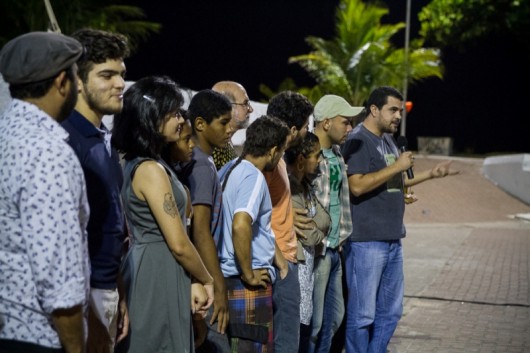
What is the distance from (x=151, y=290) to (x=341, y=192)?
2.54 metres

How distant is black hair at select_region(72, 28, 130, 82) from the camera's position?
3205 millimetres

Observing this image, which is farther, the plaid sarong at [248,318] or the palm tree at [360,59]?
the palm tree at [360,59]

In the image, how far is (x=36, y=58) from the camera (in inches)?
98.1

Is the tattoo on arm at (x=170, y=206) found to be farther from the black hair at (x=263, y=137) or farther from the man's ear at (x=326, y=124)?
the man's ear at (x=326, y=124)

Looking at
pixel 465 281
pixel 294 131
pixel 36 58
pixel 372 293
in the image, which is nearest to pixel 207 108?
pixel 294 131

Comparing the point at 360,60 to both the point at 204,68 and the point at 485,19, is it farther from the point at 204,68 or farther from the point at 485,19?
the point at 204,68

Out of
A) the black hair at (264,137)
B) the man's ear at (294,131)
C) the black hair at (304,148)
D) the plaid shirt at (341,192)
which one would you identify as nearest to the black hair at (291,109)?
the man's ear at (294,131)

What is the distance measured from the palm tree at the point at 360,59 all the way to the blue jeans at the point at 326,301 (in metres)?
25.2

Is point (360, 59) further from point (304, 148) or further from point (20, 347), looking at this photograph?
point (20, 347)

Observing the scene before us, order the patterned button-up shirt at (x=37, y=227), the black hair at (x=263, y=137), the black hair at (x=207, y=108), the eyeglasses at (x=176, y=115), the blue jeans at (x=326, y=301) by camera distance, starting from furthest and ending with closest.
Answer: the blue jeans at (x=326, y=301)
the black hair at (x=263, y=137)
the black hair at (x=207, y=108)
the eyeglasses at (x=176, y=115)
the patterned button-up shirt at (x=37, y=227)

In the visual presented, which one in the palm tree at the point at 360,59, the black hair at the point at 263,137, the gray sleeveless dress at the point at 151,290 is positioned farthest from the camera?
the palm tree at the point at 360,59

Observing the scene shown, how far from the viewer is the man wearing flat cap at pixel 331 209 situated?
5535 millimetres

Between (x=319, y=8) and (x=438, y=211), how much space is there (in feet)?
76.8

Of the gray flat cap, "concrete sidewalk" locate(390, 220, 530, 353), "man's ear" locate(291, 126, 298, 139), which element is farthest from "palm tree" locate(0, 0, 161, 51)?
the gray flat cap
